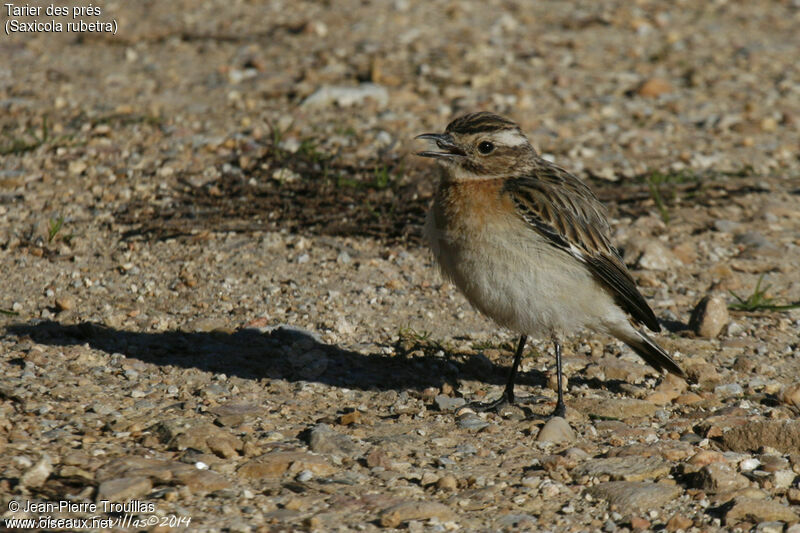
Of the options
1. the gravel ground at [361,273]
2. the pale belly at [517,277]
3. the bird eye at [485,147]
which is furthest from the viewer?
the bird eye at [485,147]

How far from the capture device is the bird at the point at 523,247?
639 cm

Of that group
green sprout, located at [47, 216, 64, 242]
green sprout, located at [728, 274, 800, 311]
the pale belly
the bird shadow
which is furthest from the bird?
green sprout, located at [47, 216, 64, 242]

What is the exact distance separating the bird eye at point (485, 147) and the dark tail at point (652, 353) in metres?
1.52

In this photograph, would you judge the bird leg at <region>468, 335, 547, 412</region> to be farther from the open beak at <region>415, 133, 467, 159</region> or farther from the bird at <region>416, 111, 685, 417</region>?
the open beak at <region>415, 133, 467, 159</region>

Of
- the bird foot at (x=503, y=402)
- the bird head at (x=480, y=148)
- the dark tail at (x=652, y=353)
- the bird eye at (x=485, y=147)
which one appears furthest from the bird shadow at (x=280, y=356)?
the bird eye at (x=485, y=147)

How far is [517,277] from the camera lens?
6355 millimetres

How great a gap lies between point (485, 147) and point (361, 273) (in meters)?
1.79

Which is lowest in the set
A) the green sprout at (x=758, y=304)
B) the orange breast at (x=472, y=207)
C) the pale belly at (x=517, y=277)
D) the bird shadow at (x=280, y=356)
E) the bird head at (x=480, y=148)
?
the bird shadow at (x=280, y=356)

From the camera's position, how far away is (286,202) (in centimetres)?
910

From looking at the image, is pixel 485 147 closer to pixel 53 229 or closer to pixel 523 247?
pixel 523 247

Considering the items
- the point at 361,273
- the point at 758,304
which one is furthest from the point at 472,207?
the point at 758,304

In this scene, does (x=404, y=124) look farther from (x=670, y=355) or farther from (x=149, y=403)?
(x=149, y=403)

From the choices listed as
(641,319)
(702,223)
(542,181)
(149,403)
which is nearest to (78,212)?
(149,403)

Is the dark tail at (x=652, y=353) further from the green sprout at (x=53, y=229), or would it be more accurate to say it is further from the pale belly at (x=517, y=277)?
the green sprout at (x=53, y=229)
